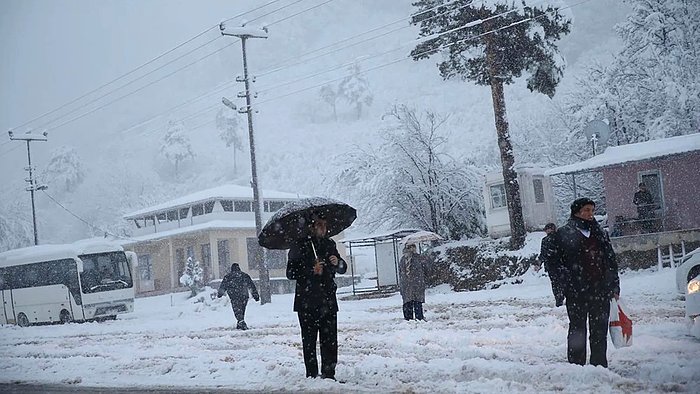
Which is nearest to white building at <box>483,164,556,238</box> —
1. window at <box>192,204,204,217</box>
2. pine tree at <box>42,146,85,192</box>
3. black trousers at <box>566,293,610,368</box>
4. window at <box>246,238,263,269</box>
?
window at <box>246,238,263,269</box>

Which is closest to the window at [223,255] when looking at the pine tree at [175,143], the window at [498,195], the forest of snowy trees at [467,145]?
the forest of snowy trees at [467,145]

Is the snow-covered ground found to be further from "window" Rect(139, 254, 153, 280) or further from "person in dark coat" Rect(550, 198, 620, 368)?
"window" Rect(139, 254, 153, 280)

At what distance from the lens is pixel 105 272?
2972cm

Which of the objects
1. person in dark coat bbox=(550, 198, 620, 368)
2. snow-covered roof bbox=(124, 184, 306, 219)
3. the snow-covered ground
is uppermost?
snow-covered roof bbox=(124, 184, 306, 219)

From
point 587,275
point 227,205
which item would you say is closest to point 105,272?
point 227,205

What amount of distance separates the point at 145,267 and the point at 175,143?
23.9 meters

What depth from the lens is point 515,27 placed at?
27.0 meters

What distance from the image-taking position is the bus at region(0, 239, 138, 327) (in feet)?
93.5

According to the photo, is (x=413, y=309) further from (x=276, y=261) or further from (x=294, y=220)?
(x=276, y=261)

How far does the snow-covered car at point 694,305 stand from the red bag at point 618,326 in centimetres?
184

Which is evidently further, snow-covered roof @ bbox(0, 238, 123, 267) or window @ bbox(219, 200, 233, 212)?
window @ bbox(219, 200, 233, 212)

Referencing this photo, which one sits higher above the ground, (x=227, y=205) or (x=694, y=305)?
Answer: (x=227, y=205)

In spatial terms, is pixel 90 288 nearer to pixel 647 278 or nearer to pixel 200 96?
pixel 647 278

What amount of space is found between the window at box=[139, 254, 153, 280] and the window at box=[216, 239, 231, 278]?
18.5 feet
